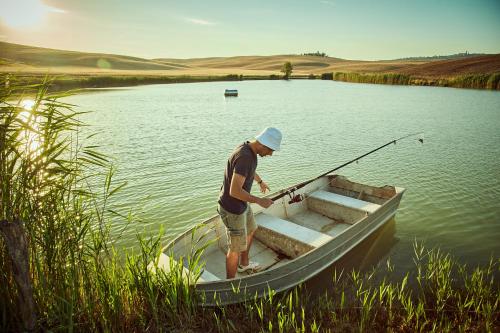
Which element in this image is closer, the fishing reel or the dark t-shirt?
the dark t-shirt

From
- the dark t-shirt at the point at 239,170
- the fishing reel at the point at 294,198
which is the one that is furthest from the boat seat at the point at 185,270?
the fishing reel at the point at 294,198

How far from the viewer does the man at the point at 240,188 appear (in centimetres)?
456

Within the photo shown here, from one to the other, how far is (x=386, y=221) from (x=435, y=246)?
1.17 metres

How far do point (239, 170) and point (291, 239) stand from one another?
2.41 metres

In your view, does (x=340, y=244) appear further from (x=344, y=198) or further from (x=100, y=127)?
(x=100, y=127)

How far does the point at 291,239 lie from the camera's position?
6.30 meters

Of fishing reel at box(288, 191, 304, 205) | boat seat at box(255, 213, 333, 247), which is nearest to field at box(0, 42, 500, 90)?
boat seat at box(255, 213, 333, 247)

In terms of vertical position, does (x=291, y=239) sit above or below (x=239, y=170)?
below

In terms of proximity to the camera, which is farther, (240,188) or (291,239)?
Result: (291,239)

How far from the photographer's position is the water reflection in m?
6.29

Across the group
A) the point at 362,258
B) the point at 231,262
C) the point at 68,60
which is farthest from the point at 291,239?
the point at 68,60

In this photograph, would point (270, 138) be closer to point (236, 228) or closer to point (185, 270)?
point (236, 228)

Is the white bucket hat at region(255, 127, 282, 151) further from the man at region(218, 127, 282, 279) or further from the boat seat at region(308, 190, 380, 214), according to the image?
the boat seat at region(308, 190, 380, 214)

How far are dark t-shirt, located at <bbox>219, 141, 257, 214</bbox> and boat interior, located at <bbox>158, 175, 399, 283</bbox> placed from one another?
69 centimetres
